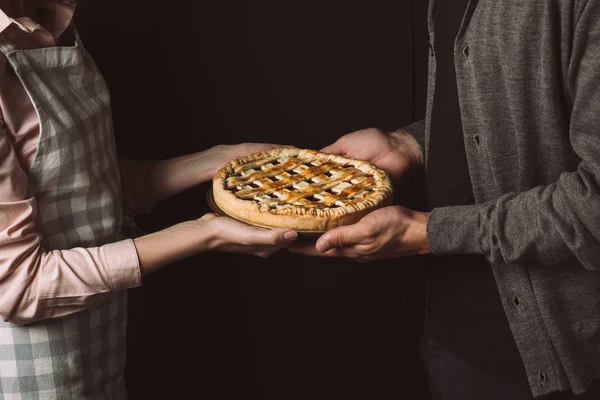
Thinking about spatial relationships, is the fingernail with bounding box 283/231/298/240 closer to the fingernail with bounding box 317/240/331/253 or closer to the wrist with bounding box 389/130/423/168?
the fingernail with bounding box 317/240/331/253

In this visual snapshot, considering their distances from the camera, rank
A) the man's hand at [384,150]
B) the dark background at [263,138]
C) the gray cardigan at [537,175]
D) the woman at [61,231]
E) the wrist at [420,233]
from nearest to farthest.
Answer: the gray cardigan at [537,175] < the woman at [61,231] < the wrist at [420,233] < the man's hand at [384,150] < the dark background at [263,138]

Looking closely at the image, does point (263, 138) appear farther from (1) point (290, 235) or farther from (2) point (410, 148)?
(1) point (290, 235)

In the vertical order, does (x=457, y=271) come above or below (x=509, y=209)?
below

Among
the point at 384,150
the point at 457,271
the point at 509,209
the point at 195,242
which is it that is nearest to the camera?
the point at 509,209

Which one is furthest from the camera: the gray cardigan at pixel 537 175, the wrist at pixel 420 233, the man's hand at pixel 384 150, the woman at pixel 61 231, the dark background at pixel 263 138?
the dark background at pixel 263 138

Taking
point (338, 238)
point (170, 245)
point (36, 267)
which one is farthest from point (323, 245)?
point (36, 267)

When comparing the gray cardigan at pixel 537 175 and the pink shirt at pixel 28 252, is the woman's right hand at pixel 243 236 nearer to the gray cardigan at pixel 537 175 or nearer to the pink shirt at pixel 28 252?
the pink shirt at pixel 28 252

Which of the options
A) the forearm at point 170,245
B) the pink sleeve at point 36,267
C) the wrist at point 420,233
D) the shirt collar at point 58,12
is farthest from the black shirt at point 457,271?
the shirt collar at point 58,12
